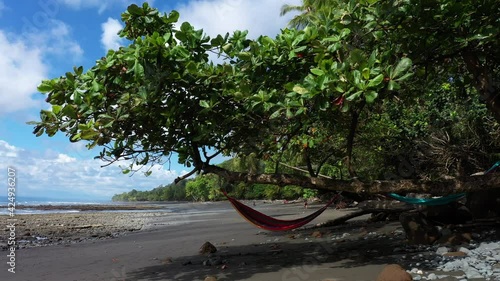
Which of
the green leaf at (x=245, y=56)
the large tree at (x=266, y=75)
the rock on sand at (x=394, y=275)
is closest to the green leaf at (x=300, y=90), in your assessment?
the large tree at (x=266, y=75)

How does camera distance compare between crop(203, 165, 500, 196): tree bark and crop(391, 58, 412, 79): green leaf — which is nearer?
crop(391, 58, 412, 79): green leaf

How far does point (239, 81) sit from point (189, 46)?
67 centimetres

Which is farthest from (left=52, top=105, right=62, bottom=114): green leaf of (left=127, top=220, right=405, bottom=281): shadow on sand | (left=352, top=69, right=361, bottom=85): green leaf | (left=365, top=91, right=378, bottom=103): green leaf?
(left=365, top=91, right=378, bottom=103): green leaf

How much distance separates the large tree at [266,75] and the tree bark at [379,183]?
0.01 meters

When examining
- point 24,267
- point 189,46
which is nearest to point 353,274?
point 189,46

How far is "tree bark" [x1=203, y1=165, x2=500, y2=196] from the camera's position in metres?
4.52

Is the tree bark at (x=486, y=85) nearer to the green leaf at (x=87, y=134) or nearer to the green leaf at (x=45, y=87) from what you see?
the green leaf at (x=87, y=134)

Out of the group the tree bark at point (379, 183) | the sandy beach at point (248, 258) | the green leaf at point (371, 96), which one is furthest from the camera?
the sandy beach at point (248, 258)

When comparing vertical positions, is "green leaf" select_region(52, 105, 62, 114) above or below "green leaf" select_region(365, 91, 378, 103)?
above

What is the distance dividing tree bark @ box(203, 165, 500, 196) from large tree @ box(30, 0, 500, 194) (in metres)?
0.01

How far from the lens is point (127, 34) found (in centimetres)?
480

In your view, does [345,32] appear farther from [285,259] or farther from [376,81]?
[285,259]

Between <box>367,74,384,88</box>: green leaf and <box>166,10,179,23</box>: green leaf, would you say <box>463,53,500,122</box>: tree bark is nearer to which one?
<box>367,74,384,88</box>: green leaf

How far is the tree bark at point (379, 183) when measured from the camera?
452 centimetres
